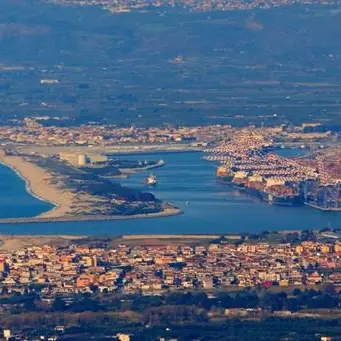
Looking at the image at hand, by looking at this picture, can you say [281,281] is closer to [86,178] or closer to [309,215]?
[309,215]

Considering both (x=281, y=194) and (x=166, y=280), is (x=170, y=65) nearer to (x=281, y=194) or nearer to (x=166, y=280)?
(x=281, y=194)

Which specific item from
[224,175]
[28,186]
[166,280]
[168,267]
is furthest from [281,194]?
[166,280]

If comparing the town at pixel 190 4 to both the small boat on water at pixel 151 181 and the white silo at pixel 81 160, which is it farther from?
the small boat on water at pixel 151 181

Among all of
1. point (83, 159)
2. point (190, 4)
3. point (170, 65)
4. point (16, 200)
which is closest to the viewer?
point (16, 200)

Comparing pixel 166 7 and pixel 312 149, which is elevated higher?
pixel 166 7

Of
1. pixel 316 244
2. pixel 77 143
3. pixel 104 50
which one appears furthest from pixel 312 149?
pixel 104 50

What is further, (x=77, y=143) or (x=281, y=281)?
(x=77, y=143)

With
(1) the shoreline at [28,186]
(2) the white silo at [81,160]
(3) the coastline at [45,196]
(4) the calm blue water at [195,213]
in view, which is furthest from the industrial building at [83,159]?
(4) the calm blue water at [195,213]
